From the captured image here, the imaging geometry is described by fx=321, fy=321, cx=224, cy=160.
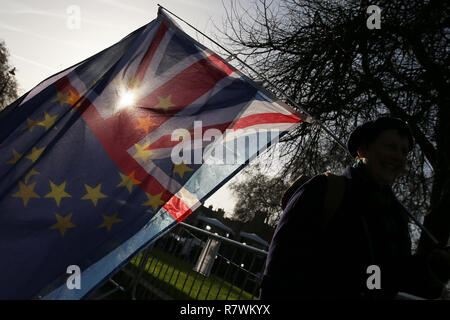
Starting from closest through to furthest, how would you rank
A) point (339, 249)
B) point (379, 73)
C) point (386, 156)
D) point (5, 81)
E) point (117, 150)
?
point (339, 249) < point (386, 156) < point (117, 150) < point (379, 73) < point (5, 81)

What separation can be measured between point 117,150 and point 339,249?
1664 mm

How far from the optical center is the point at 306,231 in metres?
1.41

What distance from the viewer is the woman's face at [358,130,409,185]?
172 cm

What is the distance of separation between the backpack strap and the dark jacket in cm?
2

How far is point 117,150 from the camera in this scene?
7.75ft

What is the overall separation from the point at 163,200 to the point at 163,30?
1.57m

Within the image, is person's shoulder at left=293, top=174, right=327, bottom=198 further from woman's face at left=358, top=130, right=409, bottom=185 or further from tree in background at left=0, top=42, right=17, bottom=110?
tree in background at left=0, top=42, right=17, bottom=110

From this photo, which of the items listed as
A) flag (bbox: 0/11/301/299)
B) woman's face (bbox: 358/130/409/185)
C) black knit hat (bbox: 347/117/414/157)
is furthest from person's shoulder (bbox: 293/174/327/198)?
flag (bbox: 0/11/301/299)

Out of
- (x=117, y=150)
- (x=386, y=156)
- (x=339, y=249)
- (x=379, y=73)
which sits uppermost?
(x=379, y=73)

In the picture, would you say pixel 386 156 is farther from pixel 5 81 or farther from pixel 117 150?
pixel 5 81

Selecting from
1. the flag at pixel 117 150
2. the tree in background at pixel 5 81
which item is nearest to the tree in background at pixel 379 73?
the flag at pixel 117 150

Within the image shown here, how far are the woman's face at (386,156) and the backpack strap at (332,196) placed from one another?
292 millimetres

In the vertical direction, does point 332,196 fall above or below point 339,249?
above

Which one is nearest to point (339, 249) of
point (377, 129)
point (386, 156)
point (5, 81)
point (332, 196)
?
point (332, 196)
